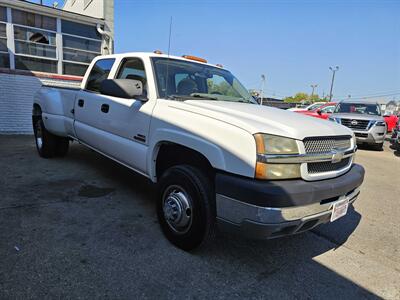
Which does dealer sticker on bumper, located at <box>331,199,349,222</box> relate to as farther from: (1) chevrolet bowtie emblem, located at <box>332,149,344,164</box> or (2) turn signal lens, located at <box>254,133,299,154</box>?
(2) turn signal lens, located at <box>254,133,299,154</box>

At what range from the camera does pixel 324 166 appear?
2395 millimetres

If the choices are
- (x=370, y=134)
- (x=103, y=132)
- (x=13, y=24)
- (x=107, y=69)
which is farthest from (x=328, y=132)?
(x=13, y=24)

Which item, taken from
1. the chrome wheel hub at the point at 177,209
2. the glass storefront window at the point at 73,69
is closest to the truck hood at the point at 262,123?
the chrome wheel hub at the point at 177,209

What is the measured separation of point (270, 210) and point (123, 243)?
1.49 meters

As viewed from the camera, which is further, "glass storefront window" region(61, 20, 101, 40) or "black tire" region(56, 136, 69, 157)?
"glass storefront window" region(61, 20, 101, 40)

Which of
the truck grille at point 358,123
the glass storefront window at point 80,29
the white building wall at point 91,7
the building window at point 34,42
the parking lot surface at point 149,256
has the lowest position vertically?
the parking lot surface at point 149,256

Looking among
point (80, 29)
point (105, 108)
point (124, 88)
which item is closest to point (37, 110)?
point (105, 108)

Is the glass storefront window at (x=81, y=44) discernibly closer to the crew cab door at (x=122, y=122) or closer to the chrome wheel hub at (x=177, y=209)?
the crew cab door at (x=122, y=122)

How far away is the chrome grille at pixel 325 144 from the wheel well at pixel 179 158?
77 centimetres

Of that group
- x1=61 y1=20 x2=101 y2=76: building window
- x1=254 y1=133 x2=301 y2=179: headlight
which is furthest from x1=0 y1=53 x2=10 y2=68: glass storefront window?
x1=254 y1=133 x2=301 y2=179: headlight

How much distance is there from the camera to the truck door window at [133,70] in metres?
3.37

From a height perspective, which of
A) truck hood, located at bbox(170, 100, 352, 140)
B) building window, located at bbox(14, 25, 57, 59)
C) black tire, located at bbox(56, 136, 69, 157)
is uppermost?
building window, located at bbox(14, 25, 57, 59)

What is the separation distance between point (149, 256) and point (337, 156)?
71.3 inches

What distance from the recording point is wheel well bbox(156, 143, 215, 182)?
8.36 feet
